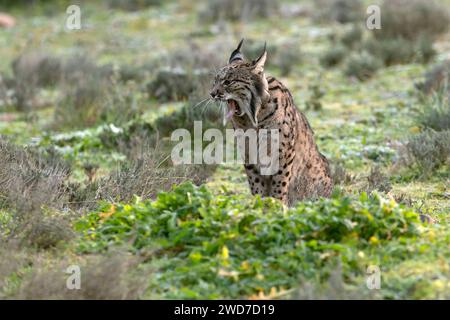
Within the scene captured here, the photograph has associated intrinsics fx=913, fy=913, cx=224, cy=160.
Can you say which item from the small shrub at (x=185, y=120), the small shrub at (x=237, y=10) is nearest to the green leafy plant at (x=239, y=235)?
the small shrub at (x=185, y=120)

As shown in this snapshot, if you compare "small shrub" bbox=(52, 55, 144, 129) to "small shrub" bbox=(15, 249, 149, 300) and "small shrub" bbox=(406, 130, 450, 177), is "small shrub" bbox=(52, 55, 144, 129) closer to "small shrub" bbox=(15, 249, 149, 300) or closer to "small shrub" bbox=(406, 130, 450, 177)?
"small shrub" bbox=(406, 130, 450, 177)

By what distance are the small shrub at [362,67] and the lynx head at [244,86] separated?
23.2ft

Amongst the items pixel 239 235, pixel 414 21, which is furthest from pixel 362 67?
pixel 239 235

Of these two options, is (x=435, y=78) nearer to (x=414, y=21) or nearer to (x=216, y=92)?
(x=414, y=21)

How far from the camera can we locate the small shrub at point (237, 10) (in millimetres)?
20406

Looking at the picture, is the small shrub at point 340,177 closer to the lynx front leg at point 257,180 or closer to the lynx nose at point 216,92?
the lynx front leg at point 257,180

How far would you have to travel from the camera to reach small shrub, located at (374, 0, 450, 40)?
56.1 ft

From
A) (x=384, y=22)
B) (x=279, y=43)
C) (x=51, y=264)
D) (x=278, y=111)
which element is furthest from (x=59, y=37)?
(x=51, y=264)

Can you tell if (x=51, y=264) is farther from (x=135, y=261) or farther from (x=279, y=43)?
(x=279, y=43)

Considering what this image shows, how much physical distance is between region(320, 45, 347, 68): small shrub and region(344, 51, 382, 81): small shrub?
2.64 ft

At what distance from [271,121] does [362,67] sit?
7182 millimetres

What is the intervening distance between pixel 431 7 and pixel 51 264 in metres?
12.7
